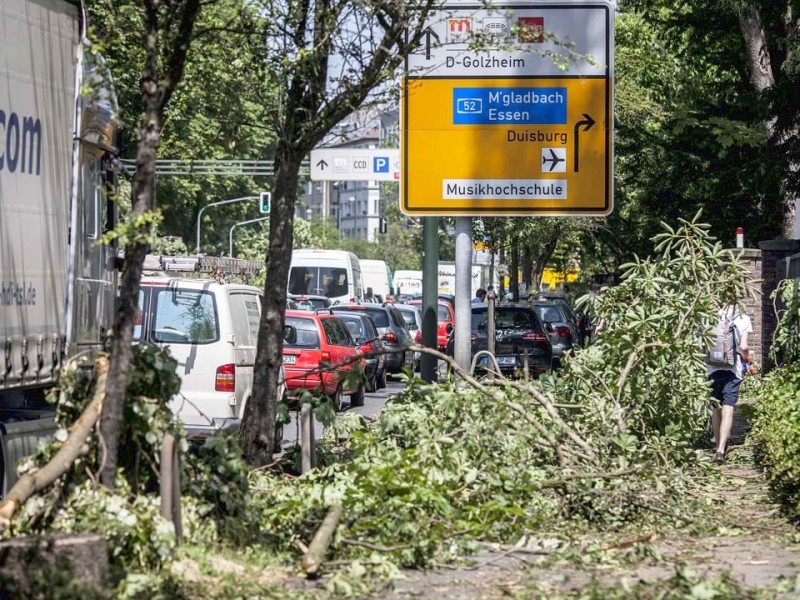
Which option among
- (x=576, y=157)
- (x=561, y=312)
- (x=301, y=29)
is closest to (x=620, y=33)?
(x=561, y=312)

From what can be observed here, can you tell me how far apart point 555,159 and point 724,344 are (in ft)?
8.50

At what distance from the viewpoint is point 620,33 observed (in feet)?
138

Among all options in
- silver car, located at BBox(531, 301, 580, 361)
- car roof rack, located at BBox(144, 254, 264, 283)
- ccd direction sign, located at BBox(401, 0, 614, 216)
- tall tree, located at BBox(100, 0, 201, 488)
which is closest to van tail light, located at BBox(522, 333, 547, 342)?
silver car, located at BBox(531, 301, 580, 361)

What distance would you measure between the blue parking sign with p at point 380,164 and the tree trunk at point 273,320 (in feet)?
24.5

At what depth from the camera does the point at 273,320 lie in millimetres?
10609

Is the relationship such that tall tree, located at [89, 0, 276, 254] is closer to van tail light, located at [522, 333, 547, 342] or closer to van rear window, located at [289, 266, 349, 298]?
van tail light, located at [522, 333, 547, 342]

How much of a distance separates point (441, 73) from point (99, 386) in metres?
7.43

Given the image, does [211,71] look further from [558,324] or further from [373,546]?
[558,324]

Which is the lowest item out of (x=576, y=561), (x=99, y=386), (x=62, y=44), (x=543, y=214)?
(x=576, y=561)

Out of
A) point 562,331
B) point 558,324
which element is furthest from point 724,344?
point 558,324

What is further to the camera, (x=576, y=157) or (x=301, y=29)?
(x=576, y=157)

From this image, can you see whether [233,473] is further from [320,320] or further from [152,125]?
[320,320]

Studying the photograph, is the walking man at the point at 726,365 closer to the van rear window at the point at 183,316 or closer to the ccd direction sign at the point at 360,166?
the van rear window at the point at 183,316

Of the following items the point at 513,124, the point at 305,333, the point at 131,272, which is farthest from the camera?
the point at 305,333
